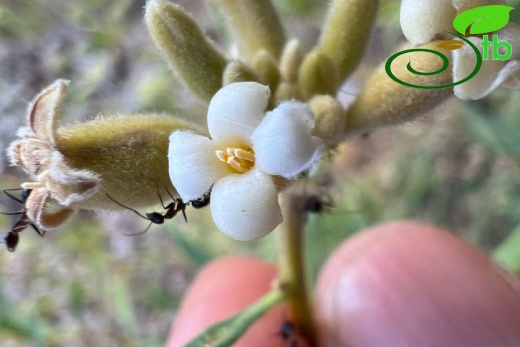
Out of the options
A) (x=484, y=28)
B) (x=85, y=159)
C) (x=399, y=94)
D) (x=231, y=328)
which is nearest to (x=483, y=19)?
(x=484, y=28)

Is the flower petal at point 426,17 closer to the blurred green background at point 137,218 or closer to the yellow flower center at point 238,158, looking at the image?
the yellow flower center at point 238,158

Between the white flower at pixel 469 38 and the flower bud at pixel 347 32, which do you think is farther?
the flower bud at pixel 347 32

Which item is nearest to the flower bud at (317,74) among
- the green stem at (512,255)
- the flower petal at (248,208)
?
the flower petal at (248,208)

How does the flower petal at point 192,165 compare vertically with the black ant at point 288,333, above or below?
above

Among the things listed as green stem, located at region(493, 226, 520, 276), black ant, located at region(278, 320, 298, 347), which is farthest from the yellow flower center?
green stem, located at region(493, 226, 520, 276)

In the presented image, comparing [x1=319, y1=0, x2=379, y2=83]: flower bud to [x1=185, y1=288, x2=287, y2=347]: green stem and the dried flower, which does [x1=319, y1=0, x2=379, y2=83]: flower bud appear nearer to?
the dried flower

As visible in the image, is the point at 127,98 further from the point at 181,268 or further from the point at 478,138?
the point at 478,138

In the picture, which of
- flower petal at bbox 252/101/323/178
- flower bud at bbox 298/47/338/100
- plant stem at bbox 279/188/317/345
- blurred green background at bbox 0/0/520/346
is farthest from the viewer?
blurred green background at bbox 0/0/520/346
